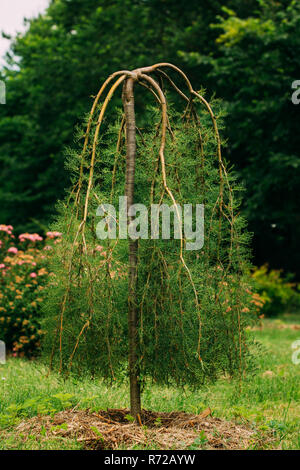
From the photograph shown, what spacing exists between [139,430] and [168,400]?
1395 millimetres

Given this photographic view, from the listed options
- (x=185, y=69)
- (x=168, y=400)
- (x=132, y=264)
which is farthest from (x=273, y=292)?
(x=132, y=264)

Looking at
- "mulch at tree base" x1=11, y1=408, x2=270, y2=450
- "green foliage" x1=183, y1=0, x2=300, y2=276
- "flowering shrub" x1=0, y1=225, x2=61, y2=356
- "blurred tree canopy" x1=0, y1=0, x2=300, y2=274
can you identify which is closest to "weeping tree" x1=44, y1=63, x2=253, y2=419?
"mulch at tree base" x1=11, y1=408, x2=270, y2=450

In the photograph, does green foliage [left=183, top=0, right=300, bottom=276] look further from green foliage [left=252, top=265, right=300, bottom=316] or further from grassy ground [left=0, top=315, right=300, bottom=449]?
grassy ground [left=0, top=315, right=300, bottom=449]

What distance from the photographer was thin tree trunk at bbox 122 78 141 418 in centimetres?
331

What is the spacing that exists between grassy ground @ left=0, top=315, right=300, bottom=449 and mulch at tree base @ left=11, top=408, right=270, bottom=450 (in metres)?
0.07

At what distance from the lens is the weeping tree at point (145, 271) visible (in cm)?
320

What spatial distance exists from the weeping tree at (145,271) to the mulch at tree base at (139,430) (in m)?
0.20

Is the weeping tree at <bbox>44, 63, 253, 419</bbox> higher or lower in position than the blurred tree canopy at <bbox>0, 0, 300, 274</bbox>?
lower

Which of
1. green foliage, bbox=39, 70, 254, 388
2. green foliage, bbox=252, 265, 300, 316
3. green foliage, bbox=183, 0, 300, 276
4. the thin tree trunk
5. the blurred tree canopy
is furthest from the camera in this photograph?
the blurred tree canopy

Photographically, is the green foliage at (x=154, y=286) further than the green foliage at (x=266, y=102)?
No

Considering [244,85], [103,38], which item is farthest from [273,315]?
[103,38]

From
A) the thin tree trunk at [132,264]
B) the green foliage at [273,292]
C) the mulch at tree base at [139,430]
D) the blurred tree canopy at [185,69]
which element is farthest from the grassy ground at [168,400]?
the blurred tree canopy at [185,69]

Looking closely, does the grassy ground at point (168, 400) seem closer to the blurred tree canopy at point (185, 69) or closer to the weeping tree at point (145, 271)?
the weeping tree at point (145, 271)

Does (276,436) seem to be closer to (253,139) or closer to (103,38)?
(253,139)
